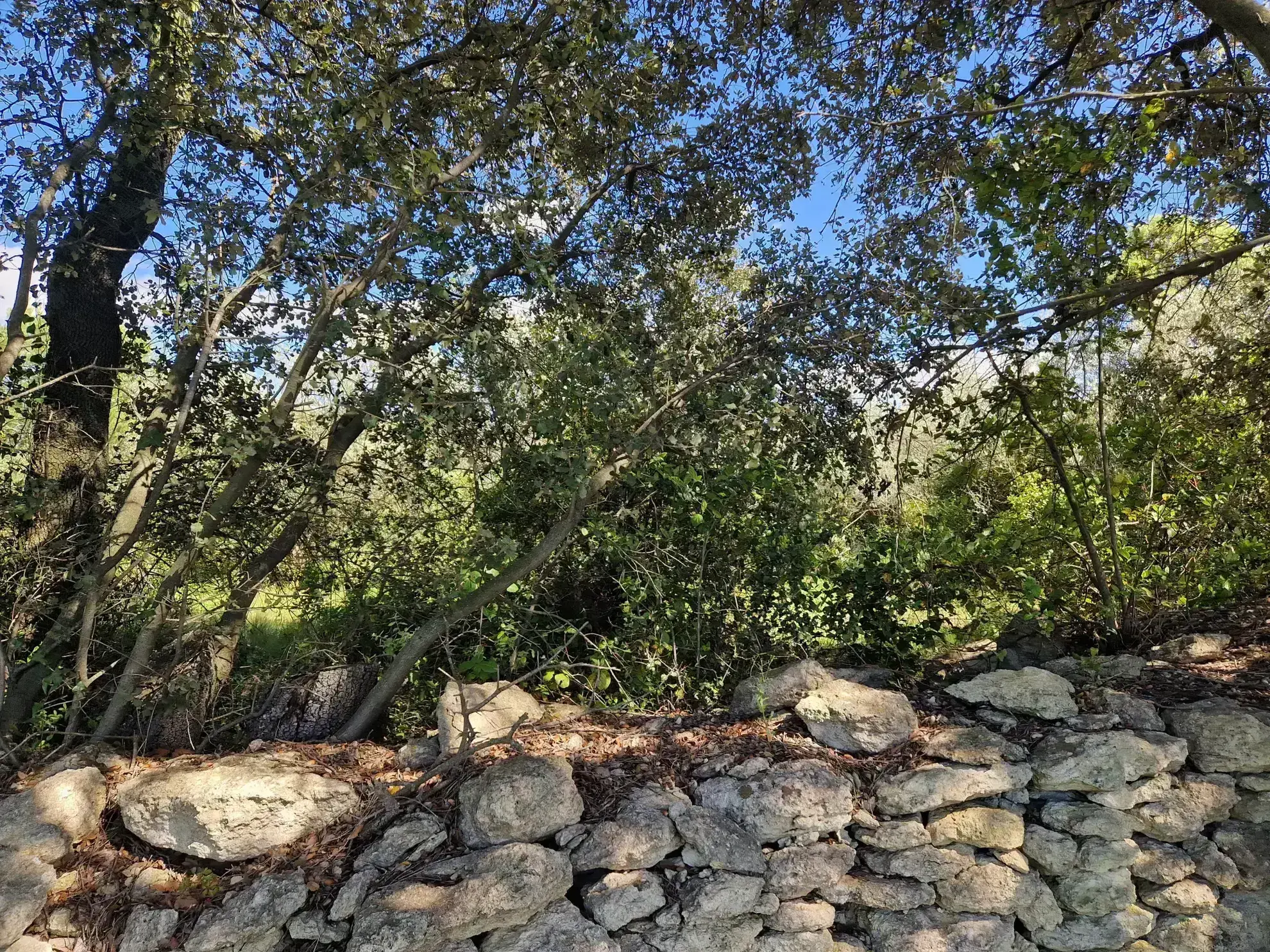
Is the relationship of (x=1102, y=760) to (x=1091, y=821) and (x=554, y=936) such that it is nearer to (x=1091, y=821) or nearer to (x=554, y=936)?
(x=1091, y=821)

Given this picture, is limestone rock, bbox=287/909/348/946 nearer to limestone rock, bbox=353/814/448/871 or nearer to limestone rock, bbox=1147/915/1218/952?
limestone rock, bbox=353/814/448/871

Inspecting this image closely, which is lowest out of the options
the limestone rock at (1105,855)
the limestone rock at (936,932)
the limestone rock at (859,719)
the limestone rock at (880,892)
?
the limestone rock at (936,932)

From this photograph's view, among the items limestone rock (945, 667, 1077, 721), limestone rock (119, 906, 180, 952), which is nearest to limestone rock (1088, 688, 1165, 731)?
limestone rock (945, 667, 1077, 721)

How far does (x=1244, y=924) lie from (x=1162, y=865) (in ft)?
1.47

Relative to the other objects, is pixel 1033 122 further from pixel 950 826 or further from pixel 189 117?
pixel 189 117

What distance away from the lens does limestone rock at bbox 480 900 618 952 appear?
2572 mm

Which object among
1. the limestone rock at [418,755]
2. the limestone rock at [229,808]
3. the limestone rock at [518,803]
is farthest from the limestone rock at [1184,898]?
the limestone rock at [229,808]

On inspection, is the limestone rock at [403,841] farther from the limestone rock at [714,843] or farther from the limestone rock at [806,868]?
the limestone rock at [806,868]

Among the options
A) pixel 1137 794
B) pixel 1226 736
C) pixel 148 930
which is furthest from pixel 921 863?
pixel 148 930

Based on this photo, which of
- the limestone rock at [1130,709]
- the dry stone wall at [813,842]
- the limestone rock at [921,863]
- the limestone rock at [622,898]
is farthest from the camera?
the limestone rock at [1130,709]

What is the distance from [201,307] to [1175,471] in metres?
5.25

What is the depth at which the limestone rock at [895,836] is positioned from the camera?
2.89 meters

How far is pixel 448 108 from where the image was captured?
3.80 m

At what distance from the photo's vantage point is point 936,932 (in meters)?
2.88
